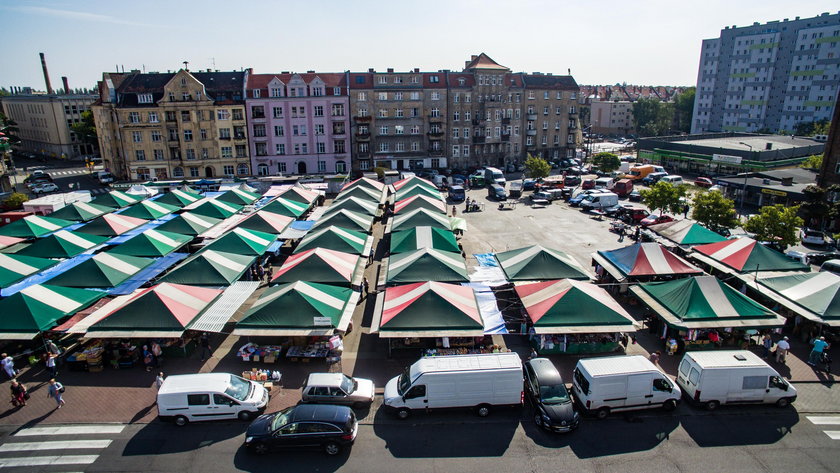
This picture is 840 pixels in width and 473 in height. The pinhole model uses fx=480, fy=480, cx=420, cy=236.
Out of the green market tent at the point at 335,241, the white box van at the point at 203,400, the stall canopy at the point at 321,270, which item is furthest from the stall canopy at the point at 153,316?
the green market tent at the point at 335,241

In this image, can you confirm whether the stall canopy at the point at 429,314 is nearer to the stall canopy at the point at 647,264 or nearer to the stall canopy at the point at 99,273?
the stall canopy at the point at 647,264

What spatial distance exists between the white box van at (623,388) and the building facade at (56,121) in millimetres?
102216

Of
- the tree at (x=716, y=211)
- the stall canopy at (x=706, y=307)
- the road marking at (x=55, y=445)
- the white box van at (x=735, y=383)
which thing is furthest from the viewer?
the tree at (x=716, y=211)

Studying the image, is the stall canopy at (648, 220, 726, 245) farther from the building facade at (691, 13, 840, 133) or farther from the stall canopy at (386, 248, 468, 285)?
the building facade at (691, 13, 840, 133)

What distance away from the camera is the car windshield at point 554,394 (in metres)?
16.5

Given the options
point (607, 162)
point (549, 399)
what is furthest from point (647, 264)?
point (607, 162)

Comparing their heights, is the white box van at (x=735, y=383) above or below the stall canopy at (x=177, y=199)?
below

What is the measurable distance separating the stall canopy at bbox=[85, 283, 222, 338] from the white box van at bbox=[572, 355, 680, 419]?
15.9 metres

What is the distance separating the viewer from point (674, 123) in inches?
5241

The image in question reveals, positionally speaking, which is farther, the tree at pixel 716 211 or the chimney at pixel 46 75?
the chimney at pixel 46 75

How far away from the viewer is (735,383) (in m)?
17.2

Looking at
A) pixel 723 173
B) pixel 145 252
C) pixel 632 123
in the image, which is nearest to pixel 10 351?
pixel 145 252

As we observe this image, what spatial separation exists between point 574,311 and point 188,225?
1064 inches

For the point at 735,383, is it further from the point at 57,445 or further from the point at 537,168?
the point at 537,168
